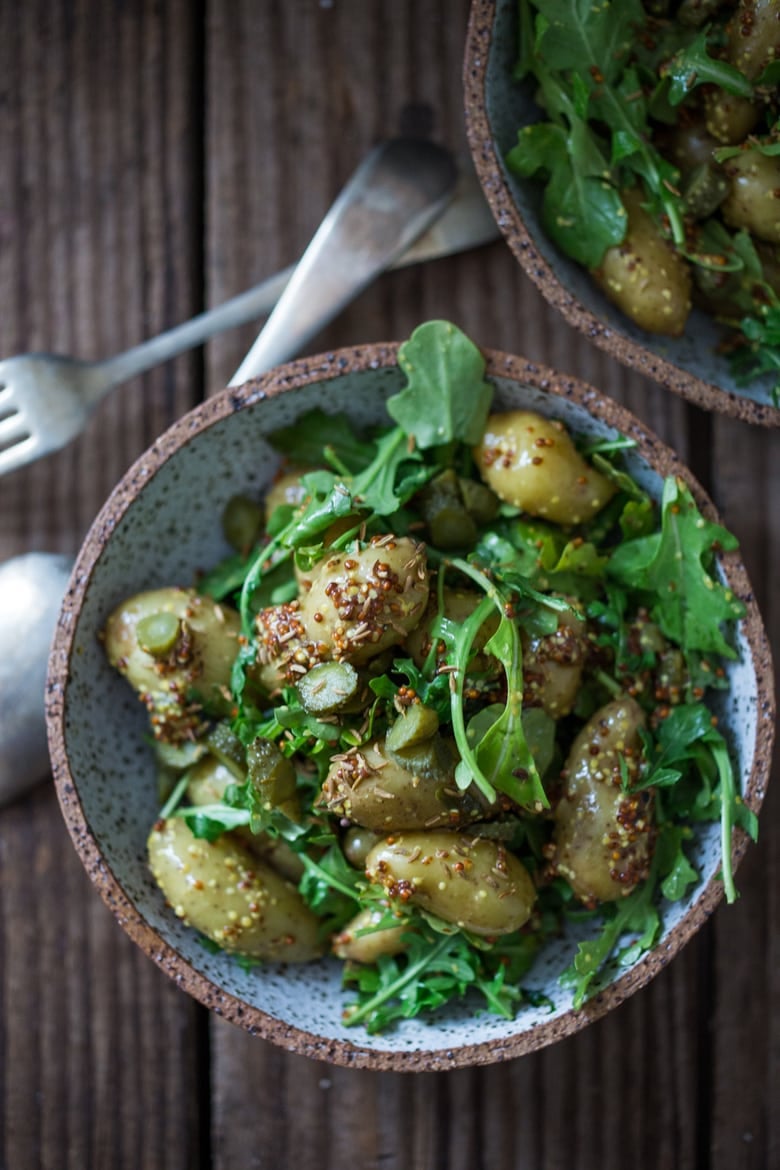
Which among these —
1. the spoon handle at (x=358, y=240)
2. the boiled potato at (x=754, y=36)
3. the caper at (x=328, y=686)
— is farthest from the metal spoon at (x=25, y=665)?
the boiled potato at (x=754, y=36)

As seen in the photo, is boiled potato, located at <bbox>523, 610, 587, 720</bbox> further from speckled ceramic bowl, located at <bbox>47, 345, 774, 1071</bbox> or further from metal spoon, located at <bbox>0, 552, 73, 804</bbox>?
metal spoon, located at <bbox>0, 552, 73, 804</bbox>

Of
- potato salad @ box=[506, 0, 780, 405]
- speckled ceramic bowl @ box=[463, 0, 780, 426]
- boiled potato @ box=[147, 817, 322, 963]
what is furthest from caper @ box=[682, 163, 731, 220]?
boiled potato @ box=[147, 817, 322, 963]

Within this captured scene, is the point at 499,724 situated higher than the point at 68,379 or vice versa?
the point at 68,379

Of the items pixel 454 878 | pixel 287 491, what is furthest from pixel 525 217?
pixel 454 878

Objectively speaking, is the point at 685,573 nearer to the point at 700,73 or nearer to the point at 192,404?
the point at 700,73

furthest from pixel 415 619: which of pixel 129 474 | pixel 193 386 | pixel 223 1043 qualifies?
pixel 223 1043

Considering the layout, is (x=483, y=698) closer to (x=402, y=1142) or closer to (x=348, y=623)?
(x=348, y=623)
